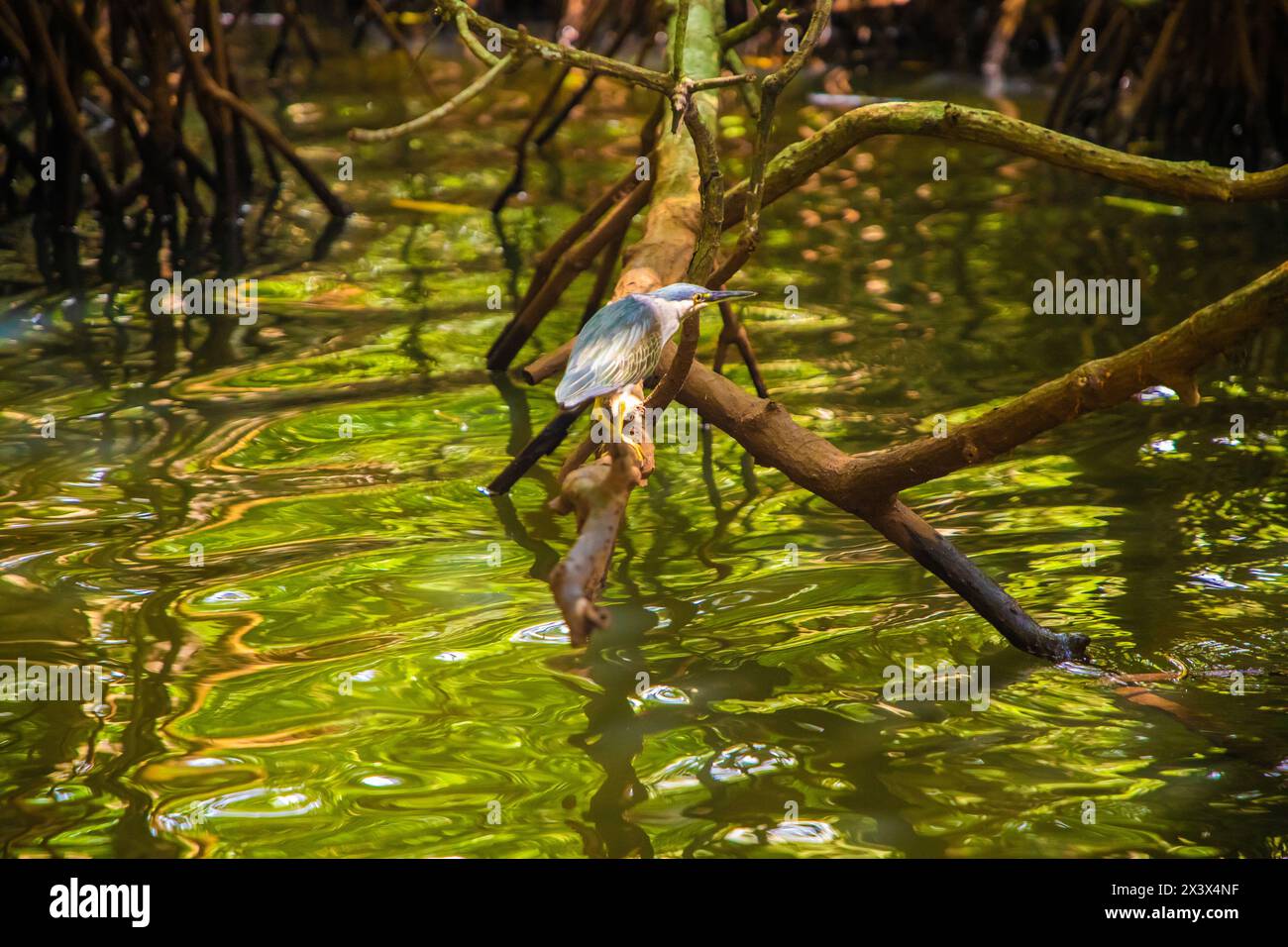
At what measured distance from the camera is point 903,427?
15.9 ft

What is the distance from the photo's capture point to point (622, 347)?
282 cm

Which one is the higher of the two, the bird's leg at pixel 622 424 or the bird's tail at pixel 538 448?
the bird's leg at pixel 622 424

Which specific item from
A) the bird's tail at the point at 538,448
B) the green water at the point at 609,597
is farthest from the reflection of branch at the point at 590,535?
the green water at the point at 609,597

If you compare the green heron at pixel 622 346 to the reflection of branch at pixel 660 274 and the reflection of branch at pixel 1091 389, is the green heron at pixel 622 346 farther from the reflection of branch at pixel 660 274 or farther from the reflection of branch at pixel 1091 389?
the reflection of branch at pixel 1091 389

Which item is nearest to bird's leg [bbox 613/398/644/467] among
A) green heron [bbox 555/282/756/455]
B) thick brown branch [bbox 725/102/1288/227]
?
green heron [bbox 555/282/756/455]

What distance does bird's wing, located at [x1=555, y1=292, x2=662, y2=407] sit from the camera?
9.09ft

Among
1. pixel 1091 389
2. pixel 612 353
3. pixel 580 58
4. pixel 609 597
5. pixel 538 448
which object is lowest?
pixel 609 597

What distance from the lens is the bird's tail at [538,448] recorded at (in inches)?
129

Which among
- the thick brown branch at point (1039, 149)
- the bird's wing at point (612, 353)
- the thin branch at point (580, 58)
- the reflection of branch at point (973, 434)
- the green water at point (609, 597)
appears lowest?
the green water at point (609, 597)

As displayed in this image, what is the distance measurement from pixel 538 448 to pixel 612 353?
111cm

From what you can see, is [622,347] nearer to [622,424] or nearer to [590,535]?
[622,424]

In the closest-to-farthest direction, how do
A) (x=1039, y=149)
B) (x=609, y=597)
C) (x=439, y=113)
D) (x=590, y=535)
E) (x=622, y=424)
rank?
1. (x=590, y=535)
2. (x=622, y=424)
3. (x=439, y=113)
4. (x=1039, y=149)
5. (x=609, y=597)

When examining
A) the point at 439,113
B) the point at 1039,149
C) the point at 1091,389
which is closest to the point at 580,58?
the point at 439,113
